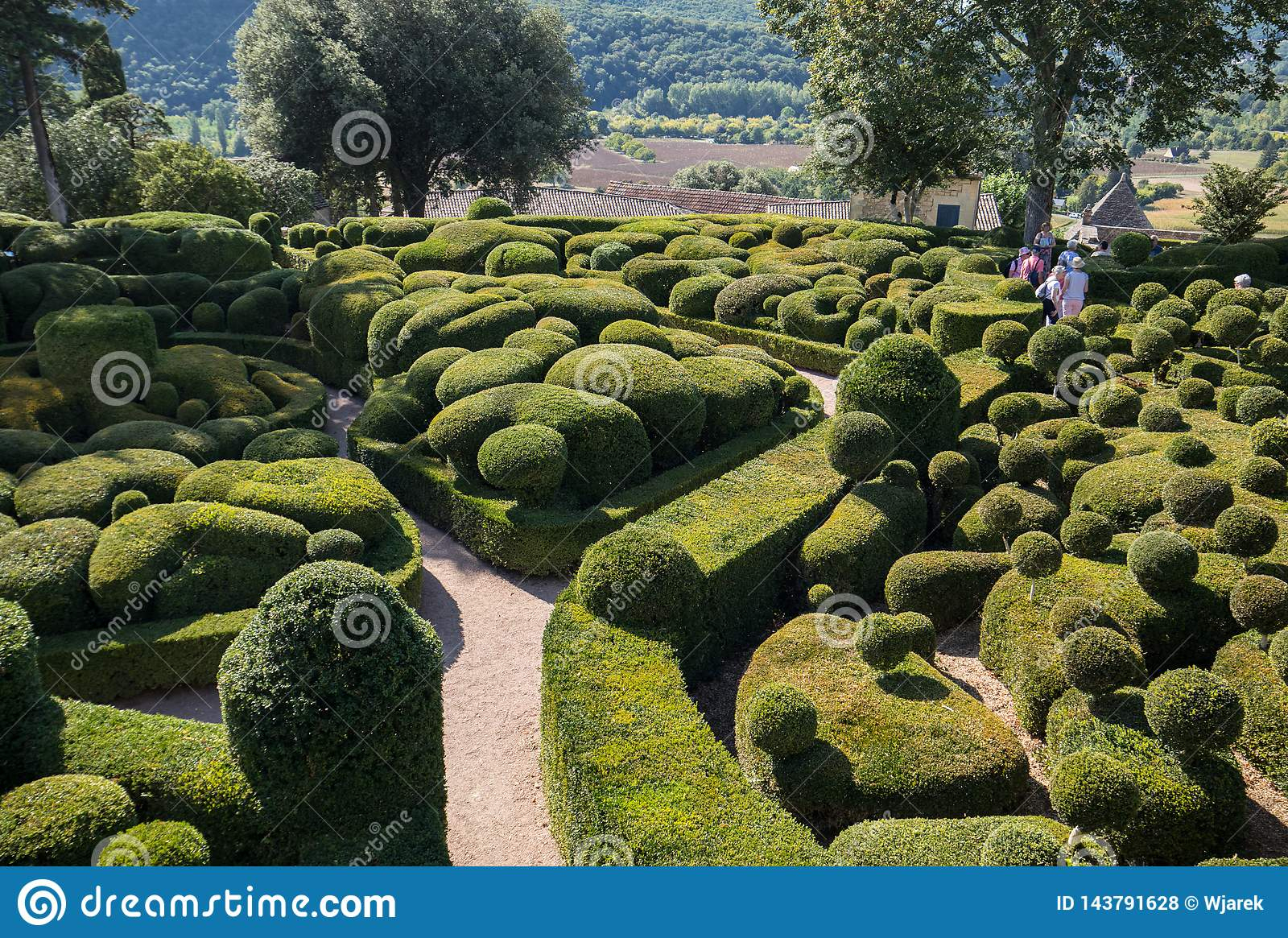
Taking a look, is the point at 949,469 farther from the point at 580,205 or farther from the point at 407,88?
the point at 580,205

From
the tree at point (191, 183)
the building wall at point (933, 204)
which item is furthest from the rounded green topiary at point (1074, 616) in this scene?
the building wall at point (933, 204)

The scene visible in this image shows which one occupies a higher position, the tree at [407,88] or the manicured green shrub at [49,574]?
the tree at [407,88]

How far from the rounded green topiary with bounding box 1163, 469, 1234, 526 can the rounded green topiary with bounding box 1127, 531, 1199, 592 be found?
3.13 feet

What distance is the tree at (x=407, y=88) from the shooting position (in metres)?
35.4

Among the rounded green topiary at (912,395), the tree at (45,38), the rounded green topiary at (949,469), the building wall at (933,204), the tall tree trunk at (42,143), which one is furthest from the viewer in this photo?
the building wall at (933,204)

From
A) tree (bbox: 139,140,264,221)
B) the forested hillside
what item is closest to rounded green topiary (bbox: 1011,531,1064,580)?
tree (bbox: 139,140,264,221)

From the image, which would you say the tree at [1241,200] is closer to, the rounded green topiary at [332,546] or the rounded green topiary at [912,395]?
the rounded green topiary at [912,395]

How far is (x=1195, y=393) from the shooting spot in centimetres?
1338

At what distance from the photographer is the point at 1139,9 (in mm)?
22094

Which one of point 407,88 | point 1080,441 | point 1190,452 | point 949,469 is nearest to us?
point 1190,452

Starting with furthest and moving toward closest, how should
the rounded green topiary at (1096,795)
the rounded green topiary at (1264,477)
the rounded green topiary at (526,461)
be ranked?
the rounded green topiary at (526,461)
the rounded green topiary at (1264,477)
the rounded green topiary at (1096,795)

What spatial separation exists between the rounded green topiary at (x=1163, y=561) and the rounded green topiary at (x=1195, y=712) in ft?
6.73

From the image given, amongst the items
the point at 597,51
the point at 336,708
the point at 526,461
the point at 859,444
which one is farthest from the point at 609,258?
the point at 597,51

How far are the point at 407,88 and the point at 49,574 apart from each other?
32.4 metres
